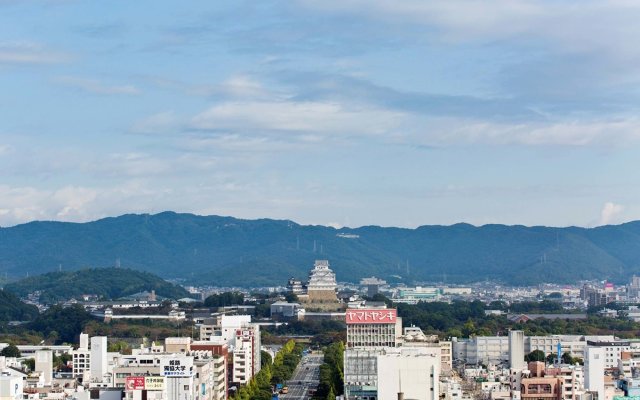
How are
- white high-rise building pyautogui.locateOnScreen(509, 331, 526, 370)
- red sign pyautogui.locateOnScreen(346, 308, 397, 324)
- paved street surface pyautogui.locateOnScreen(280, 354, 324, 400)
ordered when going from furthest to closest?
1. white high-rise building pyautogui.locateOnScreen(509, 331, 526, 370)
2. paved street surface pyautogui.locateOnScreen(280, 354, 324, 400)
3. red sign pyautogui.locateOnScreen(346, 308, 397, 324)

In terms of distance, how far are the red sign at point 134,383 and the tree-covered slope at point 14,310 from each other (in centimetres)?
9176

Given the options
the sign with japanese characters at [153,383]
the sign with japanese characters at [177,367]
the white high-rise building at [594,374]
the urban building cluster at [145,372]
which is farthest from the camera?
the white high-rise building at [594,374]

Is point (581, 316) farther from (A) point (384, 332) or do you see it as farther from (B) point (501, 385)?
(B) point (501, 385)

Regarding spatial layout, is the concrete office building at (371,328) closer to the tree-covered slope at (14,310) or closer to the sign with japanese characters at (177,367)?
the sign with japanese characters at (177,367)

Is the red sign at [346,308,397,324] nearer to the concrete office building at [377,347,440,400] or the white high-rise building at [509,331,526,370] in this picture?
the white high-rise building at [509,331,526,370]

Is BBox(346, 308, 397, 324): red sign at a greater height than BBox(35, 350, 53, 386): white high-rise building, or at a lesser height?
greater

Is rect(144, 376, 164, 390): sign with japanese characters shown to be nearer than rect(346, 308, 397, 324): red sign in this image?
Yes

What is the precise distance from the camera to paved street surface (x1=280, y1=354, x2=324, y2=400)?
75.8 metres

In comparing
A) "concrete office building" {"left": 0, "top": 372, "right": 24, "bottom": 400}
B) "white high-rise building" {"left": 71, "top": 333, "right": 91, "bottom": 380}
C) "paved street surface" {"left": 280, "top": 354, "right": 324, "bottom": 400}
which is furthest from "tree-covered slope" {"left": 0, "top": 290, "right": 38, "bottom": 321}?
"concrete office building" {"left": 0, "top": 372, "right": 24, "bottom": 400}

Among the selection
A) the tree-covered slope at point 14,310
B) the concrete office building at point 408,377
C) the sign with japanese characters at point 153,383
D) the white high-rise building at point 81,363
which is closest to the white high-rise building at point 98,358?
the white high-rise building at point 81,363

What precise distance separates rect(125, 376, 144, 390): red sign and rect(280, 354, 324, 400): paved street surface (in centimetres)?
1606

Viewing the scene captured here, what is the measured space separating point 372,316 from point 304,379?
1124cm

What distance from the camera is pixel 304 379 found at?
85500mm

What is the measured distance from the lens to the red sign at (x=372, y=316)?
74688 mm
